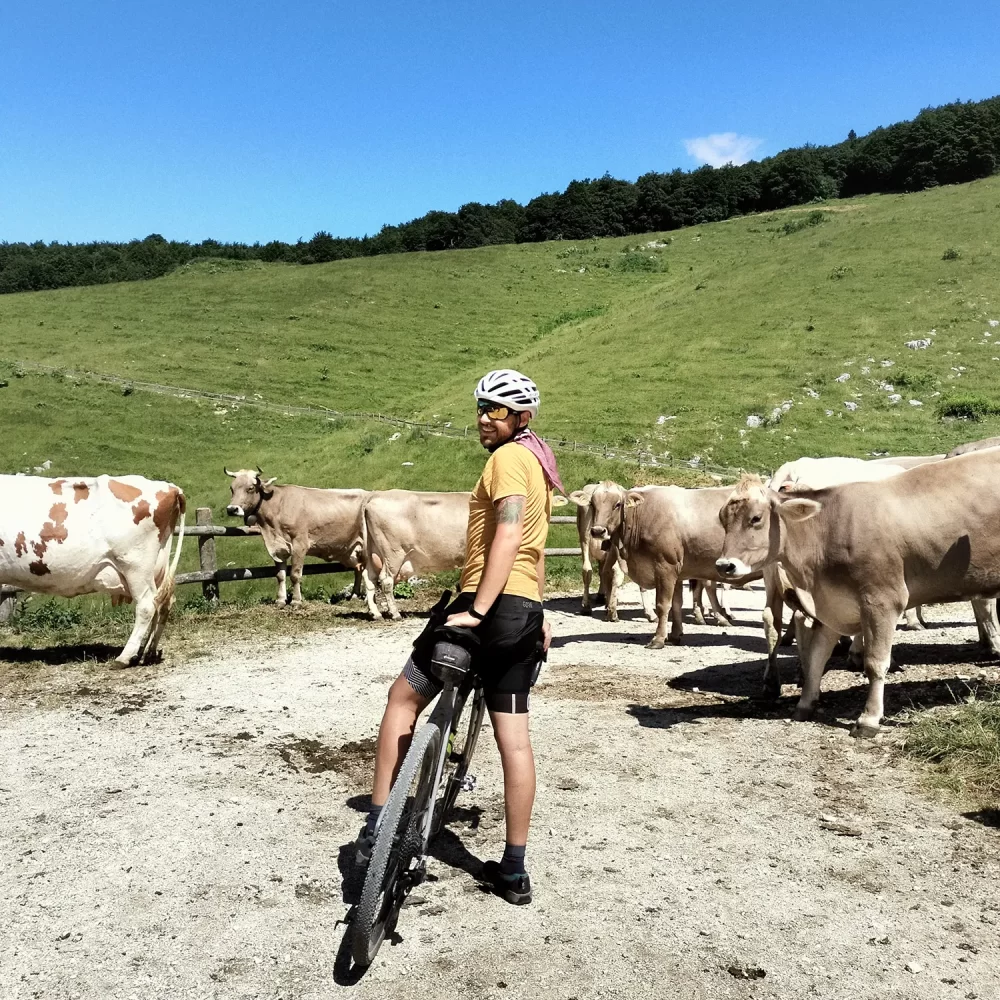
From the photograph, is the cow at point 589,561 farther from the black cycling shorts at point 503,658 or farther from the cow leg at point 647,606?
the black cycling shorts at point 503,658

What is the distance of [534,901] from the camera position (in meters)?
4.27

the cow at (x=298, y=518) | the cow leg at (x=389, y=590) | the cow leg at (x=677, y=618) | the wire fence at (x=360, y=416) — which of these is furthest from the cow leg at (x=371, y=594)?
the wire fence at (x=360, y=416)

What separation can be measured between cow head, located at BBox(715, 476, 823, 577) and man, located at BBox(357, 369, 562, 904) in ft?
12.4

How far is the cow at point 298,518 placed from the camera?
14812 mm

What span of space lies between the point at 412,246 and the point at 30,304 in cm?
3732

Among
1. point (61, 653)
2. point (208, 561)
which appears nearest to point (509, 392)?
point (61, 653)

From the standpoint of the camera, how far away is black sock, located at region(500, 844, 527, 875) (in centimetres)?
414

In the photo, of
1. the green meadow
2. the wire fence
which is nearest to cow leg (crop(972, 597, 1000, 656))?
the green meadow

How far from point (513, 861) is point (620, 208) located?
82088mm

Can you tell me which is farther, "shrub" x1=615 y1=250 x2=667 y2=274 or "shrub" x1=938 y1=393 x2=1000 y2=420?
"shrub" x1=615 y1=250 x2=667 y2=274

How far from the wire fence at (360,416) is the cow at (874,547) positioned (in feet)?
53.2

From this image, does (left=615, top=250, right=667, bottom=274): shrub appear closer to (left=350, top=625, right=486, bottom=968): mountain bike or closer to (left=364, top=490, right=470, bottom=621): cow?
(left=364, top=490, right=470, bottom=621): cow

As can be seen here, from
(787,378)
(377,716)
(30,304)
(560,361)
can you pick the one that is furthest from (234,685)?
(30,304)

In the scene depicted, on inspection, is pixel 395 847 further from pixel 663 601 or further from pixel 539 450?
pixel 663 601
